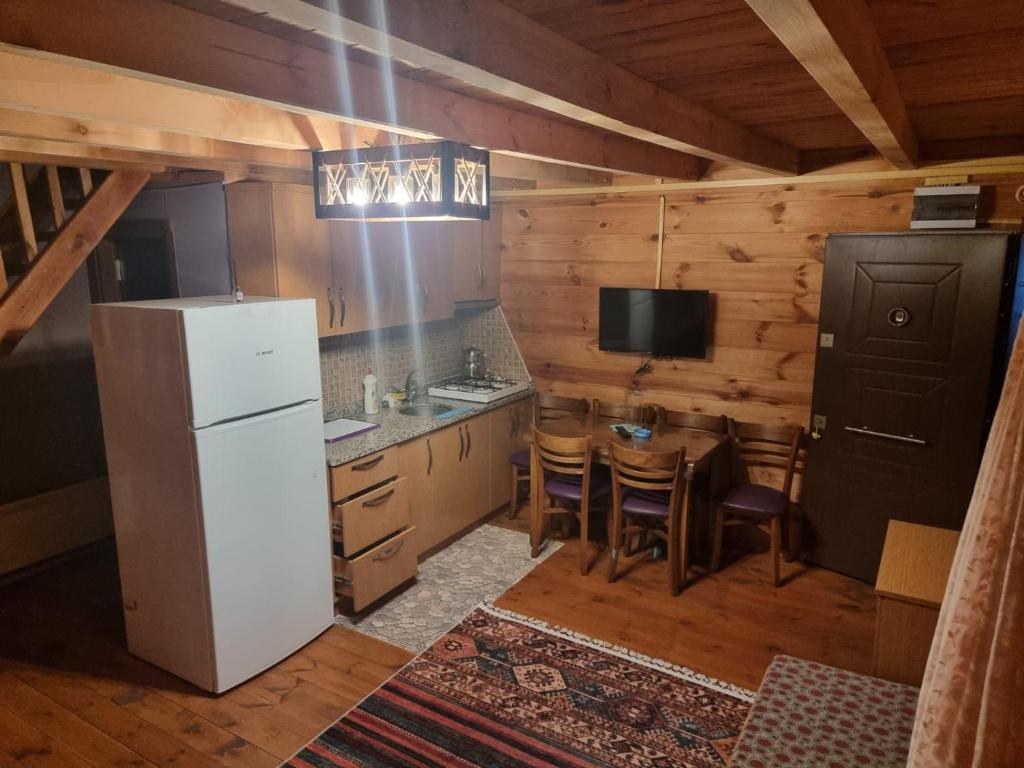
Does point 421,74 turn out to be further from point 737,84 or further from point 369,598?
point 369,598

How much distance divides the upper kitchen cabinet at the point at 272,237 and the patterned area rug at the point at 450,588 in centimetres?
170

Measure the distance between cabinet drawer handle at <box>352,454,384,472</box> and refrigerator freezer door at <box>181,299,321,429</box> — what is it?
0.46m

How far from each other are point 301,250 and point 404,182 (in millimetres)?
1458

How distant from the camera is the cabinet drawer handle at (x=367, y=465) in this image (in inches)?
135

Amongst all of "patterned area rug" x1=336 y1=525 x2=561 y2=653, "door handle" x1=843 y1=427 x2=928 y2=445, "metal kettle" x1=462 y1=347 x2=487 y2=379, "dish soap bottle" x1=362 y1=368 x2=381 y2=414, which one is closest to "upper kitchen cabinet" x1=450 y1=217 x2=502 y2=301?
"metal kettle" x1=462 y1=347 x2=487 y2=379

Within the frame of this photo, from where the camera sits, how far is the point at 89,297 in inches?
168

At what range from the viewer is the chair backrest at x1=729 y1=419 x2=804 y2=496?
13.1 ft

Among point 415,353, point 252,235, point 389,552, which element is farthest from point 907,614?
point 415,353

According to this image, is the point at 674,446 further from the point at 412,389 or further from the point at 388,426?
the point at 412,389

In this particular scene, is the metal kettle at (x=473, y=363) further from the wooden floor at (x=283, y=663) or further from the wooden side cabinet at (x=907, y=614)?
the wooden side cabinet at (x=907, y=614)

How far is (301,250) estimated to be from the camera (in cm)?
353

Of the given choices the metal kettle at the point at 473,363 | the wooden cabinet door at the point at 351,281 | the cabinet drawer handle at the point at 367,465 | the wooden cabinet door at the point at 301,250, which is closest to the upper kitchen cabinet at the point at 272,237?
the wooden cabinet door at the point at 301,250

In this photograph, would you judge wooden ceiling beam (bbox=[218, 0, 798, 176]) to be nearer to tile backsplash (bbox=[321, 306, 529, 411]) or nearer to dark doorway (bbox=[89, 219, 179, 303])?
tile backsplash (bbox=[321, 306, 529, 411])

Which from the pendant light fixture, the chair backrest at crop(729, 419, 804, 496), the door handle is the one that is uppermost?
the pendant light fixture
